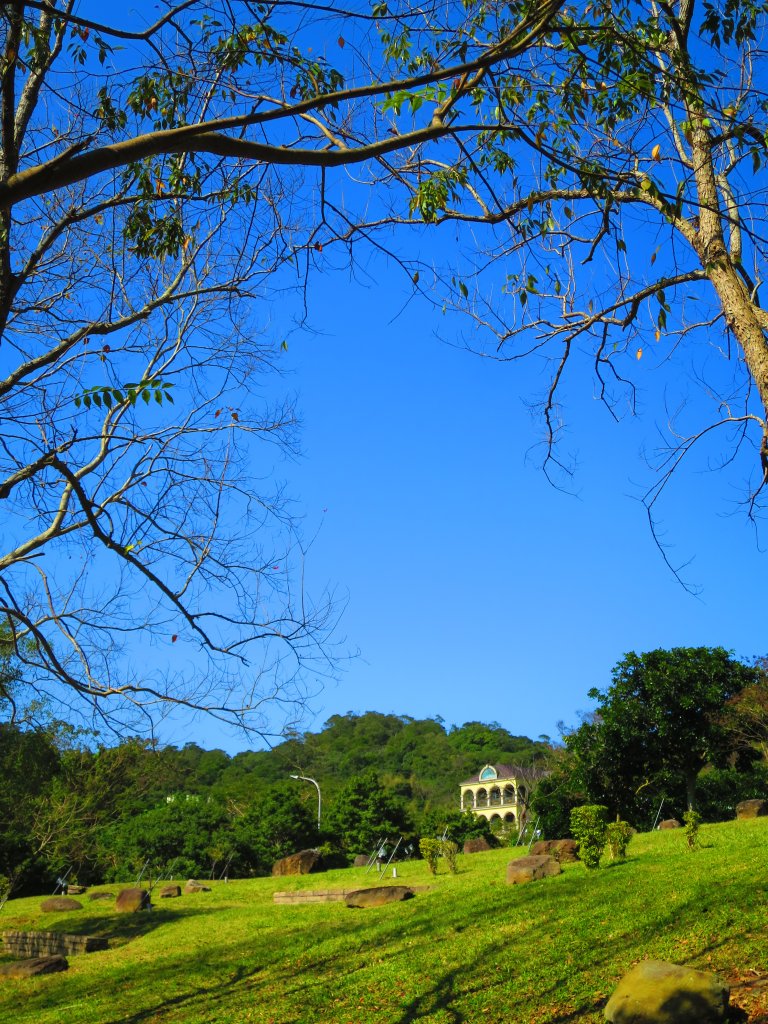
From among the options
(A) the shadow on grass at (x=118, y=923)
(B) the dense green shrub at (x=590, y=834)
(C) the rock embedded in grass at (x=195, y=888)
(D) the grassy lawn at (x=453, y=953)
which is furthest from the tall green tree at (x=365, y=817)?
(B) the dense green shrub at (x=590, y=834)

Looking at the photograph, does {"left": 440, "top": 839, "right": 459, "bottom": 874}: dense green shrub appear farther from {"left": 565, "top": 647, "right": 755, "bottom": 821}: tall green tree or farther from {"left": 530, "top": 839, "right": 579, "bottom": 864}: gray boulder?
{"left": 565, "top": 647, "right": 755, "bottom": 821}: tall green tree

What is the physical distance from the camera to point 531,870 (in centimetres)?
1353

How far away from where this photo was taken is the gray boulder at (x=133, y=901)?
1766cm

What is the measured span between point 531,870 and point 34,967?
295 inches

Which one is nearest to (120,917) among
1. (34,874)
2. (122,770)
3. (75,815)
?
(75,815)

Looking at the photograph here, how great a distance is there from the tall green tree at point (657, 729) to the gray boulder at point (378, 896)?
10063mm

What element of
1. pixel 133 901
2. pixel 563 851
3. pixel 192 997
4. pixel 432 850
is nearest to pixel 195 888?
pixel 133 901

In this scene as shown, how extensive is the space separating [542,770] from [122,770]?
2910 centimetres

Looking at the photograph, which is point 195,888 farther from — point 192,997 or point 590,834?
point 192,997

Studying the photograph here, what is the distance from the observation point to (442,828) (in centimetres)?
2598

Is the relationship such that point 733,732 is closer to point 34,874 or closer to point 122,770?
point 122,770

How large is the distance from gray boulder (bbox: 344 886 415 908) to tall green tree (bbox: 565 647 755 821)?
396 inches

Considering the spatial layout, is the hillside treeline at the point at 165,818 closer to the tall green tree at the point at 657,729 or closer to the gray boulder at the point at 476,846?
the gray boulder at the point at 476,846

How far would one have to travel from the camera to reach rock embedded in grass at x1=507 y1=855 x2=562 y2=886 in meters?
A: 13.4
